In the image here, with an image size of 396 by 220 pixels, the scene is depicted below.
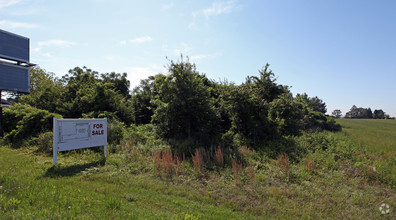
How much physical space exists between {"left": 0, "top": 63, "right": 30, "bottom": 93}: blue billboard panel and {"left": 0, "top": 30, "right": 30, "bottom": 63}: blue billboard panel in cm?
71

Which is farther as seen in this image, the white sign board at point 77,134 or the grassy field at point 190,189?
the white sign board at point 77,134

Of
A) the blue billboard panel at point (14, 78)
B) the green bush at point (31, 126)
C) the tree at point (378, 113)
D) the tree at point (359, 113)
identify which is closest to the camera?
the green bush at point (31, 126)

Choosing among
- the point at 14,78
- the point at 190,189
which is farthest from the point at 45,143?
the point at 14,78

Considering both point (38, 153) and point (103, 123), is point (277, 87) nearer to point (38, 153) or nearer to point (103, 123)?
point (103, 123)

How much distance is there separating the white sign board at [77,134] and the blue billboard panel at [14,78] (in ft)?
42.1

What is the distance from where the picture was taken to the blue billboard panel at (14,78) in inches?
599

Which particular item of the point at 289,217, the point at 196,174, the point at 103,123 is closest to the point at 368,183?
the point at 289,217

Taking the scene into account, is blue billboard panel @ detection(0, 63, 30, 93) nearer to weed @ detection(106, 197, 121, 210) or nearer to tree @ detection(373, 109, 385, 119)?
weed @ detection(106, 197, 121, 210)

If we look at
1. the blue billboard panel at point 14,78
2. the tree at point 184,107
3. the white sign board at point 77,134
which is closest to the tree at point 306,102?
the tree at point 184,107

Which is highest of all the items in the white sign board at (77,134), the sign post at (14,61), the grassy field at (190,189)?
the sign post at (14,61)

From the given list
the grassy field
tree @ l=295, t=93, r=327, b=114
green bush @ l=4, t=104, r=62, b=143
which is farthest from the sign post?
tree @ l=295, t=93, r=327, b=114

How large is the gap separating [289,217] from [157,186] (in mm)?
3061

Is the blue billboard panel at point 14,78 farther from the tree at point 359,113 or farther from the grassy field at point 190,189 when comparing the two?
the tree at point 359,113

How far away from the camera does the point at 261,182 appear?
563 cm
